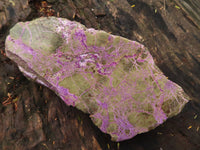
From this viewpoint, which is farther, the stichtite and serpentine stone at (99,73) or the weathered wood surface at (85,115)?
the weathered wood surface at (85,115)

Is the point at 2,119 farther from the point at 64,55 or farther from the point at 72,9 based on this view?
the point at 72,9

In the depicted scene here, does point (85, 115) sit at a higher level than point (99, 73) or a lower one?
lower

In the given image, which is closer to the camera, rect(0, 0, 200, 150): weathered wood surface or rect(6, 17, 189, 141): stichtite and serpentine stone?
rect(6, 17, 189, 141): stichtite and serpentine stone

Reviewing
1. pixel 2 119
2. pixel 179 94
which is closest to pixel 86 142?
pixel 2 119

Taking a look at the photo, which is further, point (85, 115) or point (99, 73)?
point (85, 115)
